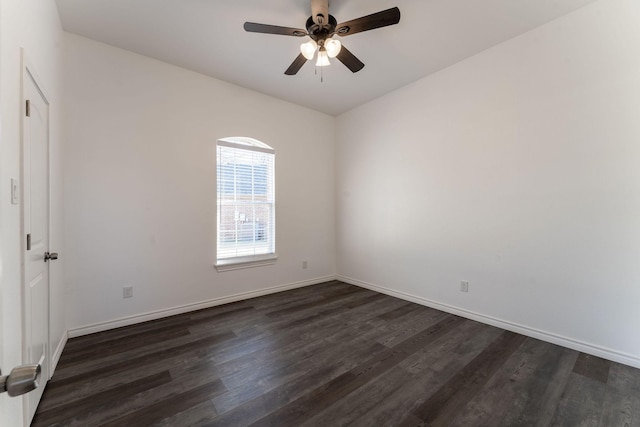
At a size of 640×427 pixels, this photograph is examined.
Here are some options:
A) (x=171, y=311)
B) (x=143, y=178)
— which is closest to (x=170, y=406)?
(x=171, y=311)

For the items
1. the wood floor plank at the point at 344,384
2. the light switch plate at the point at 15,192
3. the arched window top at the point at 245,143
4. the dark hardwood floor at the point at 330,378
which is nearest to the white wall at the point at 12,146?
the light switch plate at the point at 15,192

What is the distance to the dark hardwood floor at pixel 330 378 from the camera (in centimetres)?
163

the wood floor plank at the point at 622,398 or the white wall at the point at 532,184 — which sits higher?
the white wall at the point at 532,184

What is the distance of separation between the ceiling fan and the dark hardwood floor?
8.66 feet

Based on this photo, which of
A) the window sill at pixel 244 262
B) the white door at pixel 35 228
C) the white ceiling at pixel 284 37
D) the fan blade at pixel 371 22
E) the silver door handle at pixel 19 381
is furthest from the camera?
the window sill at pixel 244 262

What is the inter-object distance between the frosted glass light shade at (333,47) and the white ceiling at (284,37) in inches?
14.1

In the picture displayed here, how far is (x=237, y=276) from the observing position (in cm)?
368

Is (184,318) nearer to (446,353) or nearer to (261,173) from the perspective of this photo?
(261,173)

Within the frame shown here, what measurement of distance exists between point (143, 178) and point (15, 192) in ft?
→ 5.87

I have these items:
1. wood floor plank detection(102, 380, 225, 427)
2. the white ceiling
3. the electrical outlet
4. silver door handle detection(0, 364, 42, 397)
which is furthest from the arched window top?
silver door handle detection(0, 364, 42, 397)

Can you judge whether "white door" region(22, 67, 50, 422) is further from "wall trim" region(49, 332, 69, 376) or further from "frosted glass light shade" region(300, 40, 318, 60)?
"frosted glass light shade" region(300, 40, 318, 60)

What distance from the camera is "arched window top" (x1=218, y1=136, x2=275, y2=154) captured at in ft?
11.9

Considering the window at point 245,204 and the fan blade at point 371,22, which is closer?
the fan blade at point 371,22

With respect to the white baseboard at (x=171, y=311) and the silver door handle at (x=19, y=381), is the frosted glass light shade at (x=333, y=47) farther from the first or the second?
the white baseboard at (x=171, y=311)
